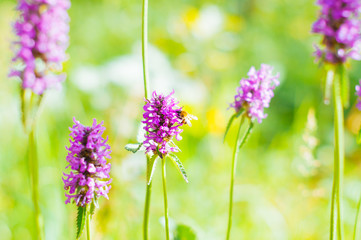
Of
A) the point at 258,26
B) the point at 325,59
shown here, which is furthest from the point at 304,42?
the point at 325,59

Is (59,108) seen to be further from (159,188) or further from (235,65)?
(235,65)

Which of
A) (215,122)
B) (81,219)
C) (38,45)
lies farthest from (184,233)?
(215,122)

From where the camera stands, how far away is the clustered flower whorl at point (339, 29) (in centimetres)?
92

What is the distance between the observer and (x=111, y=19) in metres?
4.89

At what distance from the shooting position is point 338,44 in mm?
947

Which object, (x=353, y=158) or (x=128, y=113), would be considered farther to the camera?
(x=353, y=158)

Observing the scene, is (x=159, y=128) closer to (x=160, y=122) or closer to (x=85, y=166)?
(x=160, y=122)

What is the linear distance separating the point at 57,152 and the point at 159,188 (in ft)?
2.05

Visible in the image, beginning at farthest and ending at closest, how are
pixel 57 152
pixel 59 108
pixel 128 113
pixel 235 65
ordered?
pixel 235 65, pixel 59 108, pixel 57 152, pixel 128 113

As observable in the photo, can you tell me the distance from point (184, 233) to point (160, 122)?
0.49m

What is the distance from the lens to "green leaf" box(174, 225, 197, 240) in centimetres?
134

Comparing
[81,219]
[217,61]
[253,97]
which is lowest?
[81,219]

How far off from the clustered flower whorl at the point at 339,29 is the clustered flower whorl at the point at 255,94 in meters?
0.15

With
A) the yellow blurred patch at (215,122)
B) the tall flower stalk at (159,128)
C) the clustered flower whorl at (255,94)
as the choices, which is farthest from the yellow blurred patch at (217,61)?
the tall flower stalk at (159,128)
